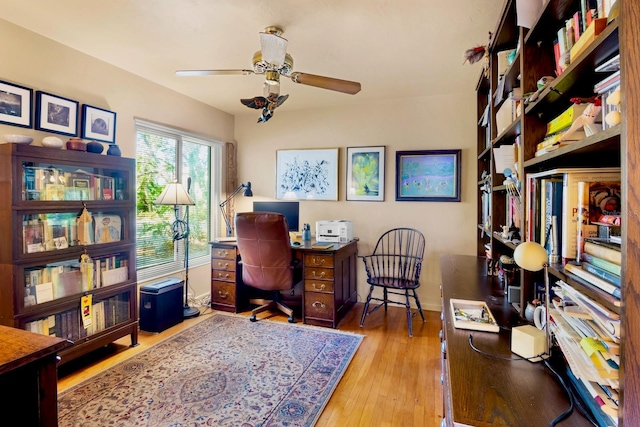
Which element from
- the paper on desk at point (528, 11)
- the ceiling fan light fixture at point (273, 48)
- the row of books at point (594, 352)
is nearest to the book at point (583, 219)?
the row of books at point (594, 352)

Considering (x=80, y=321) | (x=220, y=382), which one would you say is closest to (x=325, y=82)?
(x=220, y=382)

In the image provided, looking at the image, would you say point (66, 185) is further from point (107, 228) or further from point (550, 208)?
point (550, 208)

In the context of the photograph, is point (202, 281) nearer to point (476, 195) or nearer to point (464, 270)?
point (464, 270)

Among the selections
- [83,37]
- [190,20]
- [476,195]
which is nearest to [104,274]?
[83,37]

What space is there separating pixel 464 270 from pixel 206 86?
284cm

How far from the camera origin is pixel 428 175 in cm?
344

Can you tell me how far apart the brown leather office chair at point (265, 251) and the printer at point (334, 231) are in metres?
0.50

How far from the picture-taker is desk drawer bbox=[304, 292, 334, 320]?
2.99m

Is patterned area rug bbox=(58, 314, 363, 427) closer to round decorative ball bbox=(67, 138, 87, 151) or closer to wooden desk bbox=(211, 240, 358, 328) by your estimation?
wooden desk bbox=(211, 240, 358, 328)

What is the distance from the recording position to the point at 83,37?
7.21ft

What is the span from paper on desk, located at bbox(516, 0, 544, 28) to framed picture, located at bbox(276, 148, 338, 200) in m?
2.62

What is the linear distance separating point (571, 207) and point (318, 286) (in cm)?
234

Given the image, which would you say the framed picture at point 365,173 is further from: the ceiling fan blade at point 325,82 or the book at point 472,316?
the book at point 472,316

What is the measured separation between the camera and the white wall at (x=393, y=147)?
3.33 meters
